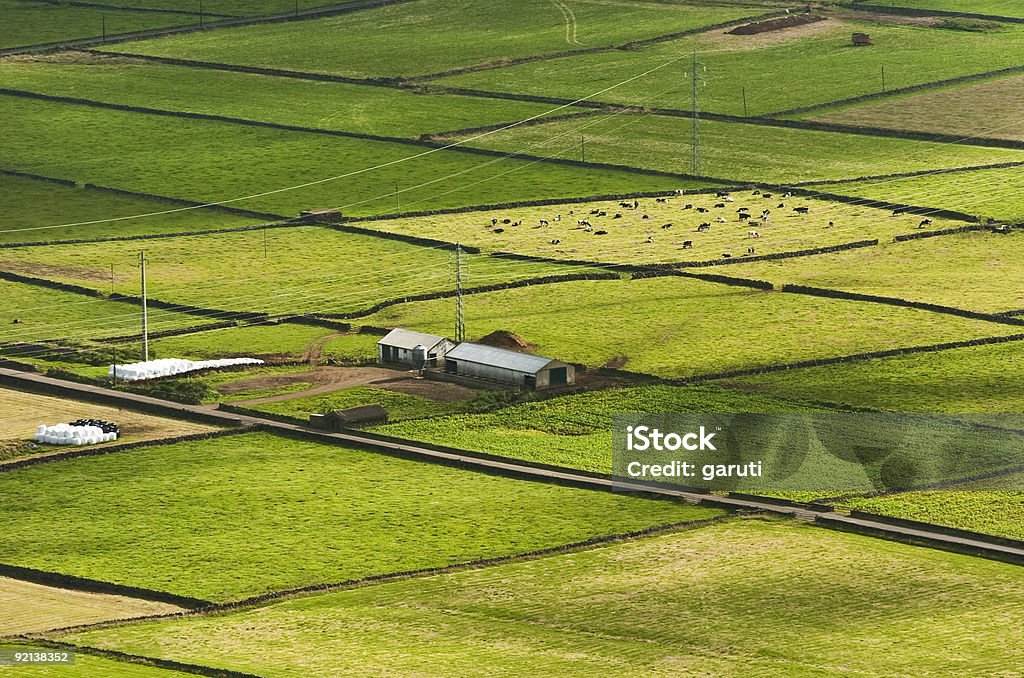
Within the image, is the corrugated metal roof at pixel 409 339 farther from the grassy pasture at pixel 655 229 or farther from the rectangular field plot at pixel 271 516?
the grassy pasture at pixel 655 229

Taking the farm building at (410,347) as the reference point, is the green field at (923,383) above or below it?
below


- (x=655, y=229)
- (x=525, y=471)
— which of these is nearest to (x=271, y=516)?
(x=525, y=471)

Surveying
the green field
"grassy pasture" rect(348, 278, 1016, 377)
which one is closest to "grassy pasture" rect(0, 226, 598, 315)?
"grassy pasture" rect(348, 278, 1016, 377)

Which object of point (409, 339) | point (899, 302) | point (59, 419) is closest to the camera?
point (59, 419)

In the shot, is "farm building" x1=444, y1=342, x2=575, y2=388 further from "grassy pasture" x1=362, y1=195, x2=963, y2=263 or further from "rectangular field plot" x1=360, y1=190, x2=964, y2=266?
"grassy pasture" x1=362, y1=195, x2=963, y2=263

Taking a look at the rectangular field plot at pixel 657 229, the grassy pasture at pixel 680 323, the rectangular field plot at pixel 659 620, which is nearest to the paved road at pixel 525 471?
the rectangular field plot at pixel 659 620
